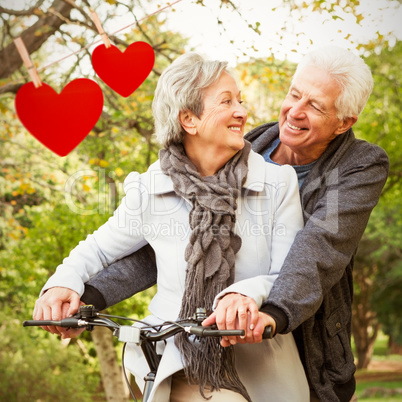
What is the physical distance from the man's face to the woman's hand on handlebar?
1.05 m

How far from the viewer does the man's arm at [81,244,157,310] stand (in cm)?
201

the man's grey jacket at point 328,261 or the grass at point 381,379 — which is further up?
the man's grey jacket at point 328,261

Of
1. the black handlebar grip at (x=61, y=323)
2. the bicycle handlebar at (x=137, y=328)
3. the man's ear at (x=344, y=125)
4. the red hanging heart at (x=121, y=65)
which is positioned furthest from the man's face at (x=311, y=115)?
the black handlebar grip at (x=61, y=323)

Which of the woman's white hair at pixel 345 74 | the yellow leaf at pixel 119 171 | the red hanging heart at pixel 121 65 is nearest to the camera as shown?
the woman's white hair at pixel 345 74

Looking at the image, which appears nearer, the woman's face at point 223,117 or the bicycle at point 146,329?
the bicycle at point 146,329

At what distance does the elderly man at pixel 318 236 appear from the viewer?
172 cm

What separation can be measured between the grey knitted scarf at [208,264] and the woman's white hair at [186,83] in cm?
24

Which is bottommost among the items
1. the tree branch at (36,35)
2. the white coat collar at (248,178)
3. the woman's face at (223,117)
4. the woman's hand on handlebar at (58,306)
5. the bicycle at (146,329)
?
the bicycle at (146,329)

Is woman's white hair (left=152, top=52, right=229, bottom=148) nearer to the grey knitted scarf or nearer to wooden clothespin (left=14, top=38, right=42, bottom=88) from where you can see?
the grey knitted scarf

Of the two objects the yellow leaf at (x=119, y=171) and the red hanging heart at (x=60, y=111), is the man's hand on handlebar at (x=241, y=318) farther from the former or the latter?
the yellow leaf at (x=119, y=171)

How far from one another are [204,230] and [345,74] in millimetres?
913

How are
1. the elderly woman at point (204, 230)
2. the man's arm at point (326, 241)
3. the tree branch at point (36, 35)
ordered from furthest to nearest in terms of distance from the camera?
the tree branch at point (36, 35) < the elderly woman at point (204, 230) < the man's arm at point (326, 241)

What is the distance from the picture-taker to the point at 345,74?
224 centimetres

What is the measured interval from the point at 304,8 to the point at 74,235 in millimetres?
3159
